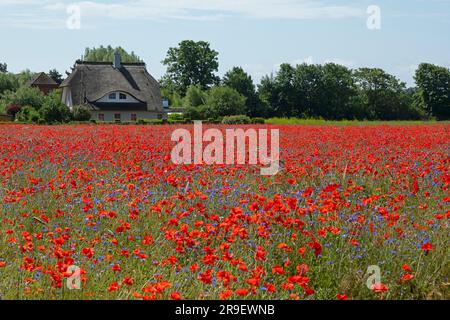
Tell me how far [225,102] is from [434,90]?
108 ft

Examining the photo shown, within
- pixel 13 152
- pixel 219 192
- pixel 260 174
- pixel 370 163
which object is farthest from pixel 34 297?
pixel 13 152

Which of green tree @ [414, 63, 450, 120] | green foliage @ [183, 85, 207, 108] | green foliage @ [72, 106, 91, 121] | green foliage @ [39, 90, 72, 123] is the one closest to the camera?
green foliage @ [39, 90, 72, 123]

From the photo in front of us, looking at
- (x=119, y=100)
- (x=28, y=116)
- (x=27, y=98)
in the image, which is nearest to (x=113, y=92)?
(x=119, y=100)

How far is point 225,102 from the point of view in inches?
2185

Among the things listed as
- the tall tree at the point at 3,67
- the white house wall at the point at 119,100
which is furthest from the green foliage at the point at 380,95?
the tall tree at the point at 3,67

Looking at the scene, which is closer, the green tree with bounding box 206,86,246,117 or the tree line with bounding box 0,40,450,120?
the green tree with bounding box 206,86,246,117

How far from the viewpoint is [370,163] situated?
9.28m

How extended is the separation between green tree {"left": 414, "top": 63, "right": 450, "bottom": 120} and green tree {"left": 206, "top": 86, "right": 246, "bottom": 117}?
2910 centimetres

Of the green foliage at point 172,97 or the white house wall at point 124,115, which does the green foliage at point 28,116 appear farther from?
the green foliage at point 172,97

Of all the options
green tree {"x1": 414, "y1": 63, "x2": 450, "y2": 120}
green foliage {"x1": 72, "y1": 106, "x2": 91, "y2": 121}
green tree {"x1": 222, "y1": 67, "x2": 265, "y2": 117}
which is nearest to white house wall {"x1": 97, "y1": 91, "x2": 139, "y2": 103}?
green tree {"x1": 222, "y1": 67, "x2": 265, "y2": 117}

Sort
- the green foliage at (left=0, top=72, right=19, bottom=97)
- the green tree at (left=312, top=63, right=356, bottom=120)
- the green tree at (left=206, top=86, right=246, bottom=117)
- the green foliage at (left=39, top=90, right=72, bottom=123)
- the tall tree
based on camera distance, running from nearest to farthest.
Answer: the green foliage at (left=39, top=90, right=72, bottom=123)
the green tree at (left=206, top=86, right=246, bottom=117)
the green tree at (left=312, top=63, right=356, bottom=120)
the green foliage at (left=0, top=72, right=19, bottom=97)
the tall tree

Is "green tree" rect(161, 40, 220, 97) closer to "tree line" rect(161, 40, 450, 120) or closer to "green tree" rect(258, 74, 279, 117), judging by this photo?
"tree line" rect(161, 40, 450, 120)

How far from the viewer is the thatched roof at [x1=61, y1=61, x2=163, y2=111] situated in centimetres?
6238
